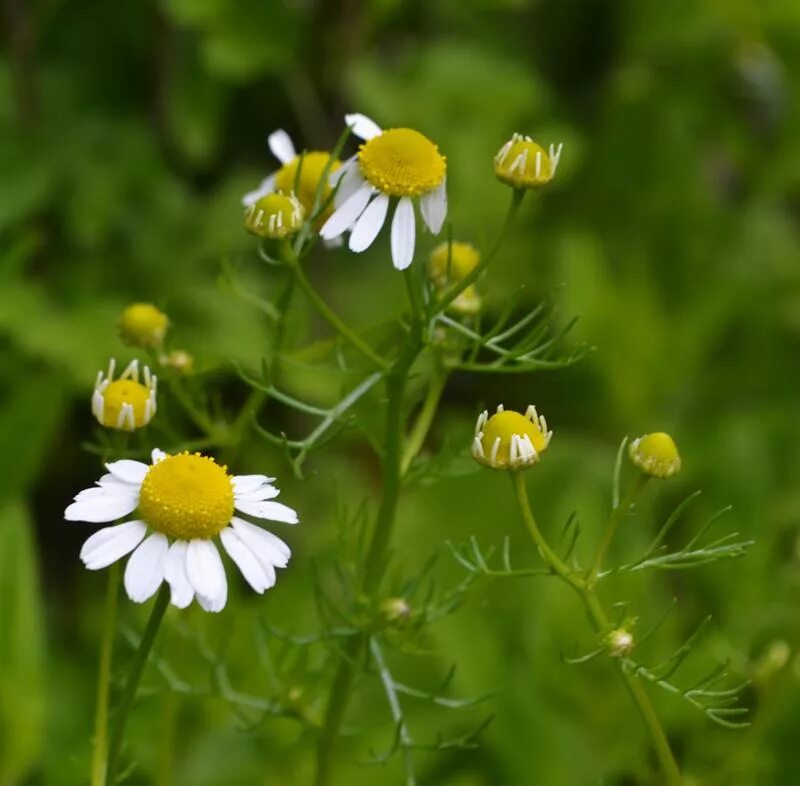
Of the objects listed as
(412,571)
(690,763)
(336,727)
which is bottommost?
(412,571)

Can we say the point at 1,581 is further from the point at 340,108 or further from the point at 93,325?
the point at 340,108

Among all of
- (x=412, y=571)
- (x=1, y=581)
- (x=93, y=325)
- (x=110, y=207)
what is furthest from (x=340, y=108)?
(x=1, y=581)

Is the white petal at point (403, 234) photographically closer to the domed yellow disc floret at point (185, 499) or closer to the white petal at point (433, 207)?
the white petal at point (433, 207)

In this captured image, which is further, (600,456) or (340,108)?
(340,108)

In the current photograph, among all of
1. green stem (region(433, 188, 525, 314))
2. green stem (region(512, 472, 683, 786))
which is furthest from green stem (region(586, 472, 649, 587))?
green stem (region(433, 188, 525, 314))

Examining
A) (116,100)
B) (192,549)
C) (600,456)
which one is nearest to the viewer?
(192,549)

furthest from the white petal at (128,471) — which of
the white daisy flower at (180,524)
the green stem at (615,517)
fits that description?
the green stem at (615,517)

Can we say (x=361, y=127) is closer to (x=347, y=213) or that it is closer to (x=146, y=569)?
(x=347, y=213)

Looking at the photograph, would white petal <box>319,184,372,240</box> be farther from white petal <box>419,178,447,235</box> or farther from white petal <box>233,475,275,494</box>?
white petal <box>233,475,275,494</box>
